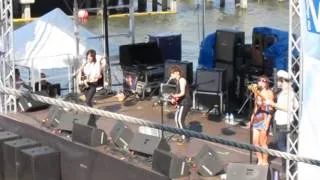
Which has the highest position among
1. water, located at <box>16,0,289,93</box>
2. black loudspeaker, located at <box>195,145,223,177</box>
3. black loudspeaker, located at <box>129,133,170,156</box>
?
water, located at <box>16,0,289,93</box>

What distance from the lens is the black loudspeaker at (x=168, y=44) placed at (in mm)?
16516

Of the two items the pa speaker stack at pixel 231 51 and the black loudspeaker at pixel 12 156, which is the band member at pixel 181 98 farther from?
the pa speaker stack at pixel 231 51

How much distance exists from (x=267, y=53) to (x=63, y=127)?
473 centimetres

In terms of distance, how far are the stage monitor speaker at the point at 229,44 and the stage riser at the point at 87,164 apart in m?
6.39

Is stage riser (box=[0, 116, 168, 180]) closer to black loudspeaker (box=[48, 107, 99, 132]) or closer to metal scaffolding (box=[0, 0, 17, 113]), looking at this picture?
black loudspeaker (box=[48, 107, 99, 132])

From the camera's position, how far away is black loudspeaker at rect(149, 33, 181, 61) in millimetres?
16516

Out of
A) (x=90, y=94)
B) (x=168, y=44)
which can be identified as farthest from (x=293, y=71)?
(x=168, y=44)

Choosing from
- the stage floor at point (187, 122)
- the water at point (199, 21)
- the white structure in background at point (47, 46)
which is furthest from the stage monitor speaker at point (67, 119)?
the water at point (199, 21)

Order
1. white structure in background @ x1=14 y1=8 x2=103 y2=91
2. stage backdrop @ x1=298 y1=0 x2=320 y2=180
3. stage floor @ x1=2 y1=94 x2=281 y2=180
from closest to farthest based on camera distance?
1. stage backdrop @ x1=298 y1=0 x2=320 y2=180
2. stage floor @ x1=2 y1=94 x2=281 y2=180
3. white structure in background @ x1=14 y1=8 x2=103 y2=91

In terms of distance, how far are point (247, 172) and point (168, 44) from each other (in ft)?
29.6

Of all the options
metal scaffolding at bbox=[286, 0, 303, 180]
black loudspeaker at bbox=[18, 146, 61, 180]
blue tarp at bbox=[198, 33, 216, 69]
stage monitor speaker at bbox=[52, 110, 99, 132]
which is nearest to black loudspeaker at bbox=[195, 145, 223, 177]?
metal scaffolding at bbox=[286, 0, 303, 180]

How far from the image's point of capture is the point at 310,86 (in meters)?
6.30

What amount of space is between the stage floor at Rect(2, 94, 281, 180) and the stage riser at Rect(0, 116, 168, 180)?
101cm

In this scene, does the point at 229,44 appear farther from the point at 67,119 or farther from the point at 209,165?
the point at 209,165
